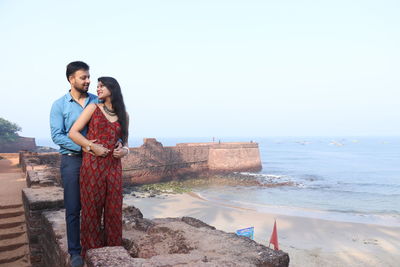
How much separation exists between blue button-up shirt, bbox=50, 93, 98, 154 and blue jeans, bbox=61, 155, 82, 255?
0.33ft

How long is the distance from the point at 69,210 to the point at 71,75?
1019mm

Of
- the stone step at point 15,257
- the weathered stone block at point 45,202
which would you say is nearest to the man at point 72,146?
the weathered stone block at point 45,202

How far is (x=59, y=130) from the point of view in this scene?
2.32 m

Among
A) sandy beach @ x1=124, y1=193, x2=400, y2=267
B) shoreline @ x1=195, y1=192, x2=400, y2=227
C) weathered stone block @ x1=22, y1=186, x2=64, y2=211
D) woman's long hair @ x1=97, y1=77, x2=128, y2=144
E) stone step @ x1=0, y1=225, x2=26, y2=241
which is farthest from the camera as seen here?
shoreline @ x1=195, y1=192, x2=400, y2=227

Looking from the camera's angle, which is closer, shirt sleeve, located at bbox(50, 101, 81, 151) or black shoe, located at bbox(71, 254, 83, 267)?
black shoe, located at bbox(71, 254, 83, 267)

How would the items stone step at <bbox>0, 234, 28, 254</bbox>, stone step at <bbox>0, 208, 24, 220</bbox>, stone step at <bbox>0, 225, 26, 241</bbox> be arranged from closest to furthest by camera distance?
stone step at <bbox>0, 234, 28, 254</bbox>
stone step at <bbox>0, 225, 26, 241</bbox>
stone step at <bbox>0, 208, 24, 220</bbox>

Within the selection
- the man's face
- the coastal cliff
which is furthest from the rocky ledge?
the man's face

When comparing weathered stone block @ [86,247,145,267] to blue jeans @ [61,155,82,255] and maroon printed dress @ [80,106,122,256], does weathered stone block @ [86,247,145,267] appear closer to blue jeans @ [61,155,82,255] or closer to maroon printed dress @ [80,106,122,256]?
maroon printed dress @ [80,106,122,256]

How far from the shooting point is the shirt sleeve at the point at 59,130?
7.49 feet

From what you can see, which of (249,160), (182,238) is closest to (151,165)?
(249,160)

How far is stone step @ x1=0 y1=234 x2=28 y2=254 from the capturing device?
14.3 ft

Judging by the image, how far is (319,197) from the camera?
2250cm

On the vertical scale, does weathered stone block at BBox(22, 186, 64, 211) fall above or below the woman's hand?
below

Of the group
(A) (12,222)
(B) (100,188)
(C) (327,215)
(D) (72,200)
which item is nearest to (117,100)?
(B) (100,188)
